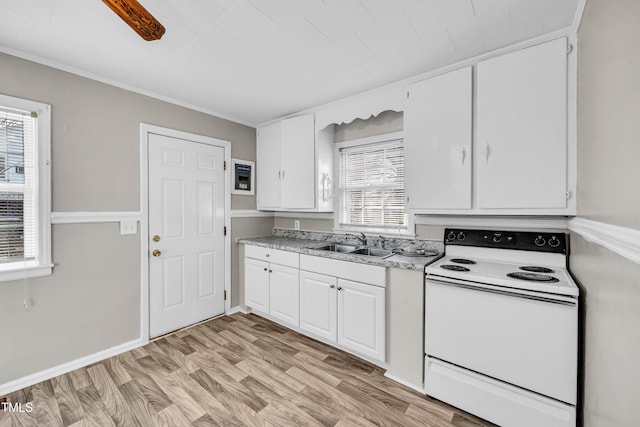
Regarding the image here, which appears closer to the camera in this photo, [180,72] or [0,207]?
[0,207]

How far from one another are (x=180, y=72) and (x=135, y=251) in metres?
1.68

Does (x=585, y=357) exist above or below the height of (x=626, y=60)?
below

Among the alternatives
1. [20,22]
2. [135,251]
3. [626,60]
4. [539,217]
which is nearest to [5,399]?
[135,251]

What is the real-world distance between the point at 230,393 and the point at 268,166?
2.42m

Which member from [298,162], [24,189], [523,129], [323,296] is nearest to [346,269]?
[323,296]

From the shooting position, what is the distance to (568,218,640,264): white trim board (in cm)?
74

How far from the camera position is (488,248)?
211 cm

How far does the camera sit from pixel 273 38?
176 cm

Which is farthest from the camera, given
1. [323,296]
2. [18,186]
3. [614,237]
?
[323,296]

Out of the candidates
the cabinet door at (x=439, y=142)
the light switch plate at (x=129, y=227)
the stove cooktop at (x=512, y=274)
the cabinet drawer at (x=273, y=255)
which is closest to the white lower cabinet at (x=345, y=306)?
the cabinet drawer at (x=273, y=255)

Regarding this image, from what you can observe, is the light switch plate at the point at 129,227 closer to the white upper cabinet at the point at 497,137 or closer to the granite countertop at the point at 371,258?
the granite countertop at the point at 371,258

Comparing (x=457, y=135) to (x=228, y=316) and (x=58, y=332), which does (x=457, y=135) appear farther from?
(x=58, y=332)

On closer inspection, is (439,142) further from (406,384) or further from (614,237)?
Answer: (406,384)

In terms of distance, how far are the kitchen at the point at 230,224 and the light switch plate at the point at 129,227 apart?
55mm
